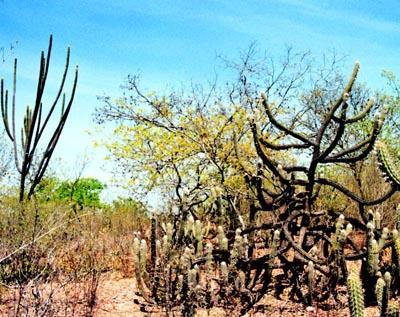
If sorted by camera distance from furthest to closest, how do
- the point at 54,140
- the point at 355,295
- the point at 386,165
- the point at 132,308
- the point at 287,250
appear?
the point at 54,140, the point at 132,308, the point at 287,250, the point at 386,165, the point at 355,295

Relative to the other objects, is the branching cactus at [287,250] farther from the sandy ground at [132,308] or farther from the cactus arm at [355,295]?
the cactus arm at [355,295]

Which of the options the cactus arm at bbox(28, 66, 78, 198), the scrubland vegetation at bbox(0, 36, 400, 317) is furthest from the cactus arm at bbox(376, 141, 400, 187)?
the cactus arm at bbox(28, 66, 78, 198)

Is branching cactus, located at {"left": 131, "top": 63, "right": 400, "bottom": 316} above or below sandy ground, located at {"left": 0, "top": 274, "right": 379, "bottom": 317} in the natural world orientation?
above

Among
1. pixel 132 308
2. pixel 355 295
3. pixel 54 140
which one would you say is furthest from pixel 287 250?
pixel 54 140

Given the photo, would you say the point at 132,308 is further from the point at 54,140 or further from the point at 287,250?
the point at 54,140

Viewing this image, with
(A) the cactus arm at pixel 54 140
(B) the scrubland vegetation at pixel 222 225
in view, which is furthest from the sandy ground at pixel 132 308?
(A) the cactus arm at pixel 54 140

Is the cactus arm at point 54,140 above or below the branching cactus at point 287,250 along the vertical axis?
above

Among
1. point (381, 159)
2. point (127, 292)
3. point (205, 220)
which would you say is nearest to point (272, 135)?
point (205, 220)

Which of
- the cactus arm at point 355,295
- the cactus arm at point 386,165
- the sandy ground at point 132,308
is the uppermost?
the cactus arm at point 386,165

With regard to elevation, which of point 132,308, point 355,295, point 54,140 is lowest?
point 132,308

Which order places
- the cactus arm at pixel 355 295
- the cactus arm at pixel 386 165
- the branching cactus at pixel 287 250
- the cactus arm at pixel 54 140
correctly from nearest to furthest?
the cactus arm at pixel 355 295 < the cactus arm at pixel 386 165 < the branching cactus at pixel 287 250 < the cactus arm at pixel 54 140

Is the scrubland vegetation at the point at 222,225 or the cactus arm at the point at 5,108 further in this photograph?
the cactus arm at the point at 5,108

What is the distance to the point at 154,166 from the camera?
1587cm

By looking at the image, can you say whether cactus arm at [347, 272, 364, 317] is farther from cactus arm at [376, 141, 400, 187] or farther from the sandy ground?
the sandy ground
